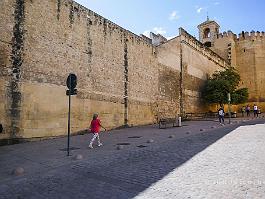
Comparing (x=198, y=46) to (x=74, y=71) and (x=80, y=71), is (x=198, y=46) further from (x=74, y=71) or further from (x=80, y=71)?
(x=74, y=71)

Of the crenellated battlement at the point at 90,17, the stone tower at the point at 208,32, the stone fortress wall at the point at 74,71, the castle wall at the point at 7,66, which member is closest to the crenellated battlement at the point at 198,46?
the stone fortress wall at the point at 74,71

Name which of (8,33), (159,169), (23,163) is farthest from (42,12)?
(159,169)

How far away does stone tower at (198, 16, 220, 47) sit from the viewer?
39.7 m

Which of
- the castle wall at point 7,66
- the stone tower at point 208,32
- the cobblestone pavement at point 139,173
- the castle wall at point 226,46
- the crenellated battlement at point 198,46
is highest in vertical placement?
the stone tower at point 208,32

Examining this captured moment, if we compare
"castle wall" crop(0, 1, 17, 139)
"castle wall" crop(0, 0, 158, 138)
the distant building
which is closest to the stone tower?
the distant building

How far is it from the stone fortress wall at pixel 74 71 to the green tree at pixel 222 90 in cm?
500

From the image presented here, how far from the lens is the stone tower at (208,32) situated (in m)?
39.7

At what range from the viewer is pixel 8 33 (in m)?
10.7

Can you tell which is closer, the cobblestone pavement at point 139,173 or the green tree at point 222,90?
the cobblestone pavement at point 139,173

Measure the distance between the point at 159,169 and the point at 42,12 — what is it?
9.33 meters

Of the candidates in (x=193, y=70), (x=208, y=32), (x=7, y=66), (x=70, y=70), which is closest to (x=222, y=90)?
(x=193, y=70)

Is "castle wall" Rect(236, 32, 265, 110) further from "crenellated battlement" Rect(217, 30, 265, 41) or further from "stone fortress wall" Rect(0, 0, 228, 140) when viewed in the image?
"stone fortress wall" Rect(0, 0, 228, 140)

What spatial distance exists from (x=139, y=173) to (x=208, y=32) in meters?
38.9

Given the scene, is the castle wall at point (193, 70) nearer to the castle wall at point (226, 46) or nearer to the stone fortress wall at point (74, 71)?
the stone fortress wall at point (74, 71)
